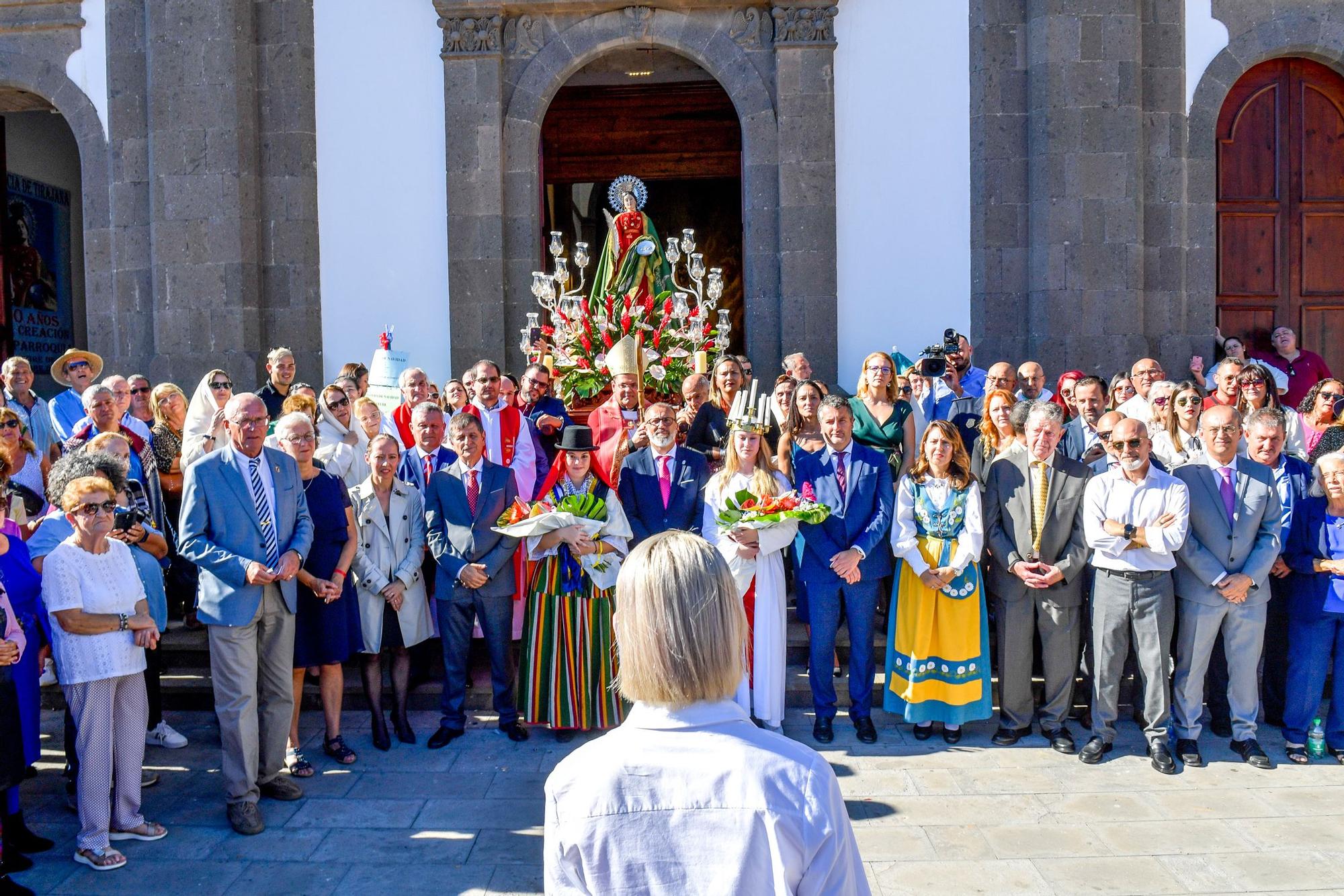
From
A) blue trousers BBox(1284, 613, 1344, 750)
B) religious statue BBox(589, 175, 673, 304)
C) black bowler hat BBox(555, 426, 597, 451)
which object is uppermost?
religious statue BBox(589, 175, 673, 304)

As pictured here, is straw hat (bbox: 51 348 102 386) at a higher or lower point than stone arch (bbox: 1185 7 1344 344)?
lower

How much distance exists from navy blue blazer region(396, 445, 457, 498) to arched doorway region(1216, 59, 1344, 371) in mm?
7549

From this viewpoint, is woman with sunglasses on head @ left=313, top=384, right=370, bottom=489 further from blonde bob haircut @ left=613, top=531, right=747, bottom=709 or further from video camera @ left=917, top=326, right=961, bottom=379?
blonde bob haircut @ left=613, top=531, right=747, bottom=709

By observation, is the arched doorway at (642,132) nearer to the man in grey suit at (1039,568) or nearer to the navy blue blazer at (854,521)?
the navy blue blazer at (854,521)

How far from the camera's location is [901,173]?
33.3ft

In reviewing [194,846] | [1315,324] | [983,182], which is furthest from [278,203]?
[1315,324]

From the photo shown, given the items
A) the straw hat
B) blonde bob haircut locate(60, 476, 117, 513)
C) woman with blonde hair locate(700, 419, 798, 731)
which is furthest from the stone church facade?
blonde bob haircut locate(60, 476, 117, 513)

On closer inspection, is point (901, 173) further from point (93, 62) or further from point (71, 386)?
point (93, 62)

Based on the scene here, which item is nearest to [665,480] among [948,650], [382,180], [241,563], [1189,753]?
[948,650]

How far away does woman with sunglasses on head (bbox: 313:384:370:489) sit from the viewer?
6.62 m

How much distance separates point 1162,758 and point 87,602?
16.3 ft

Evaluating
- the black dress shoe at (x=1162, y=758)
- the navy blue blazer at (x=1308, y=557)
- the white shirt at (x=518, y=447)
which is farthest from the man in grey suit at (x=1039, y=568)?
the white shirt at (x=518, y=447)

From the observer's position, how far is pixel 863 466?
244 inches

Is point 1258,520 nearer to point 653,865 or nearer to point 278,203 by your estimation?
point 653,865
